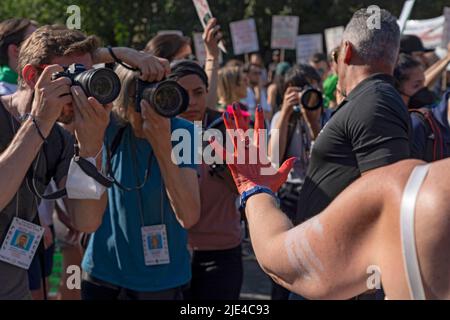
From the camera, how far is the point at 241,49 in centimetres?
1166

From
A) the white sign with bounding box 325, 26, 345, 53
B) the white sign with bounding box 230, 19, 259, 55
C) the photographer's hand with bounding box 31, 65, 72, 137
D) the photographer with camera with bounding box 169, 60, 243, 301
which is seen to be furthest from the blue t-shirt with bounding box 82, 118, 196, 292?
the white sign with bounding box 325, 26, 345, 53

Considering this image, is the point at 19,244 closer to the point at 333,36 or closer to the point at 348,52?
the point at 348,52

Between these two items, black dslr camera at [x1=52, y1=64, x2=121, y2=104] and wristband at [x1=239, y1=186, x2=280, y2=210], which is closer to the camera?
wristband at [x1=239, y1=186, x2=280, y2=210]

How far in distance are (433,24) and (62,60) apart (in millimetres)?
10342

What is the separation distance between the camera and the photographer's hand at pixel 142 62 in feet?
10.3

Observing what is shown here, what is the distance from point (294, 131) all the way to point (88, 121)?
295cm

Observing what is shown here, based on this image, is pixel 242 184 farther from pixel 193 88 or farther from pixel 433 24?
pixel 433 24

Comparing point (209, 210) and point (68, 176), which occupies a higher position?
point (68, 176)

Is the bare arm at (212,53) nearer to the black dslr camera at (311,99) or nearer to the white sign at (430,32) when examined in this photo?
the black dslr camera at (311,99)

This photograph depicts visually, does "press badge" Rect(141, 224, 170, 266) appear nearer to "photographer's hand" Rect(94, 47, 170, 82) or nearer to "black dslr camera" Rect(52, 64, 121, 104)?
"photographer's hand" Rect(94, 47, 170, 82)

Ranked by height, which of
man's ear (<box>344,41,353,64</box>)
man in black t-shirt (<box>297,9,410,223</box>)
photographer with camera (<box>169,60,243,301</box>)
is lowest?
photographer with camera (<box>169,60,243,301</box>)

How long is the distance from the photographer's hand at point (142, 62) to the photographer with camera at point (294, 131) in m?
1.97

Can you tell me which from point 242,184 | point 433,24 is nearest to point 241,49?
point 433,24

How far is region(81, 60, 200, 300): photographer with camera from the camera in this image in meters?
3.36
